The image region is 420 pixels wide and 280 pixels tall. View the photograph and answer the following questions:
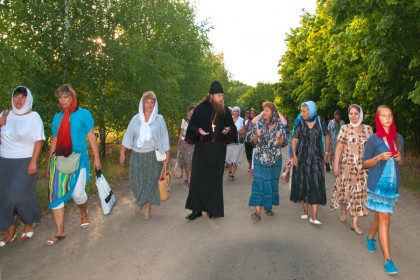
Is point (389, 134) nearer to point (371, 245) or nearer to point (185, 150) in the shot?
point (371, 245)

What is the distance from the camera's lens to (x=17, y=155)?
590 cm

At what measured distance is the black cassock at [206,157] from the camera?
7.43 m

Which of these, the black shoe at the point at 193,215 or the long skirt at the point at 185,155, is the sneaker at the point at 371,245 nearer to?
the black shoe at the point at 193,215

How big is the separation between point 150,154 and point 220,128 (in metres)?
1.31

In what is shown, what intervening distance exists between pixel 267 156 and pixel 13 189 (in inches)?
159

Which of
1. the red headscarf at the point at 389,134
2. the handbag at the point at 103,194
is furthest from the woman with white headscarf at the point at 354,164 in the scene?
the handbag at the point at 103,194

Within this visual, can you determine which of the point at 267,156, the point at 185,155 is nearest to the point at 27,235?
the point at 267,156

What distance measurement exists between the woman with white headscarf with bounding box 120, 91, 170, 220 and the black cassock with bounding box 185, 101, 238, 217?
1.76 feet

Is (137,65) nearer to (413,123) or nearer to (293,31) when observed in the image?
(413,123)

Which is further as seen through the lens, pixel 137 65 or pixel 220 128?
pixel 137 65

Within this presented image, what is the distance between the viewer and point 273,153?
24.6 feet

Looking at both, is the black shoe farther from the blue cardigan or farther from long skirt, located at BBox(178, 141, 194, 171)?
long skirt, located at BBox(178, 141, 194, 171)

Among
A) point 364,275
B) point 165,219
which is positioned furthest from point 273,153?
point 364,275

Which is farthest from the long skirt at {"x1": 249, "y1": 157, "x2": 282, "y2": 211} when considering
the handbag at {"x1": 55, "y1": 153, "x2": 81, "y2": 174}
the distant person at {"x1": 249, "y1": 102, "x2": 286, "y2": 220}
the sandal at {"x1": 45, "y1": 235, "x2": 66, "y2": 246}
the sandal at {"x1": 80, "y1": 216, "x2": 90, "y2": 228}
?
the sandal at {"x1": 45, "y1": 235, "x2": 66, "y2": 246}
